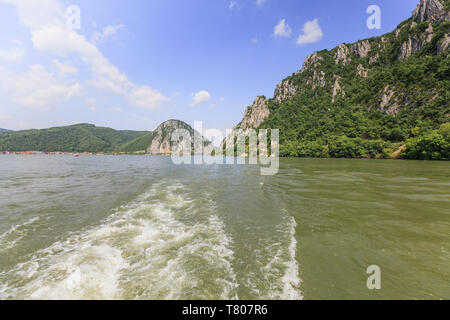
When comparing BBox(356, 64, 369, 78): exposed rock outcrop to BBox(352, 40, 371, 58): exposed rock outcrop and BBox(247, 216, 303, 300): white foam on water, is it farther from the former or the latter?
BBox(247, 216, 303, 300): white foam on water

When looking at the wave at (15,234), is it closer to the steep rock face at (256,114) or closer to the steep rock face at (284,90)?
the steep rock face at (256,114)

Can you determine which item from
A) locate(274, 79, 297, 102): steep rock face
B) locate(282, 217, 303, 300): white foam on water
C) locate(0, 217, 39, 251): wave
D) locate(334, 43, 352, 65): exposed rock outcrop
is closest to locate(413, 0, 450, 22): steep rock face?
locate(334, 43, 352, 65): exposed rock outcrop

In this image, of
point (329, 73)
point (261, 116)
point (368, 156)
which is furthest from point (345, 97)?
point (368, 156)

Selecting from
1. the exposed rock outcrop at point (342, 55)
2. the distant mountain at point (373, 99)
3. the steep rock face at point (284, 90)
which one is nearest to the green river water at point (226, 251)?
the distant mountain at point (373, 99)

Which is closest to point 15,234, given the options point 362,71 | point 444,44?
point 444,44

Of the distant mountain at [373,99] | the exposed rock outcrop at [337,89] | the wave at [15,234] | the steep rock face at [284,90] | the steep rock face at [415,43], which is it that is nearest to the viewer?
the wave at [15,234]

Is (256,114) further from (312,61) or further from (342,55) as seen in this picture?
(342,55)
